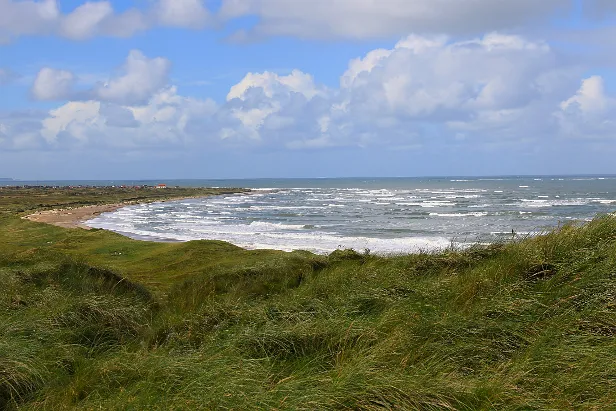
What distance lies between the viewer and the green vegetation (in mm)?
4301

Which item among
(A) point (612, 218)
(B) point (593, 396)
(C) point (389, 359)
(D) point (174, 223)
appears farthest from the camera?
(D) point (174, 223)

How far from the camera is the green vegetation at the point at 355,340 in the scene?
4301 millimetres

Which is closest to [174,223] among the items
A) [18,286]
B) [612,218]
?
[18,286]

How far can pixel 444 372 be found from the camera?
4.70 metres

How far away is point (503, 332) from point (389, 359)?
4.79ft

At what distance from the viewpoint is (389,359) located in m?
5.09

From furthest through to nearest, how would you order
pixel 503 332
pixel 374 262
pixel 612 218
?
pixel 374 262
pixel 612 218
pixel 503 332

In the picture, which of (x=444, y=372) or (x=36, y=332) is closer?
(x=444, y=372)

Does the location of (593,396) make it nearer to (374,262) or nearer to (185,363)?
(185,363)

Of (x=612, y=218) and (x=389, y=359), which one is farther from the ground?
(x=612, y=218)

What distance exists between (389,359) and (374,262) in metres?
5.71

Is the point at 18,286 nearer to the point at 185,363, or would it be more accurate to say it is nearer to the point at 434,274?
the point at 185,363

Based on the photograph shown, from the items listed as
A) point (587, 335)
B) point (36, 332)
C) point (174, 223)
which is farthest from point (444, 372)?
point (174, 223)

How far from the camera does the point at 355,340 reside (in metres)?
5.62
